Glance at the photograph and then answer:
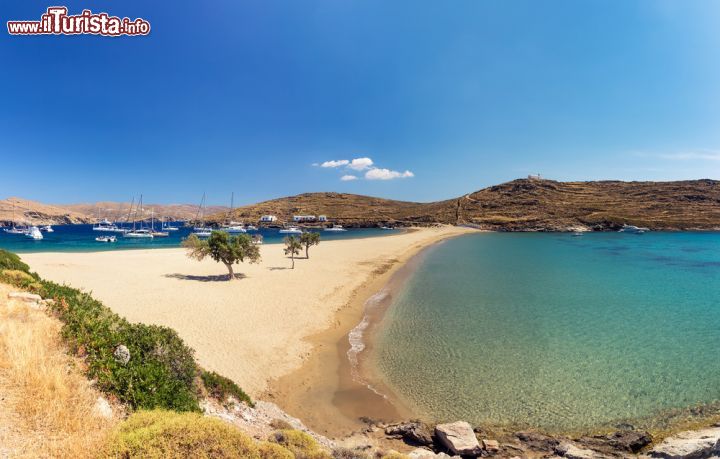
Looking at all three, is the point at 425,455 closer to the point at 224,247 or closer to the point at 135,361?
the point at 135,361

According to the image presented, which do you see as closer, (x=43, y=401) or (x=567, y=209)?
(x=43, y=401)

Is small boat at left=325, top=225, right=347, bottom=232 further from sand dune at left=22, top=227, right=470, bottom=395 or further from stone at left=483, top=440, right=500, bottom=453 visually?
stone at left=483, top=440, right=500, bottom=453

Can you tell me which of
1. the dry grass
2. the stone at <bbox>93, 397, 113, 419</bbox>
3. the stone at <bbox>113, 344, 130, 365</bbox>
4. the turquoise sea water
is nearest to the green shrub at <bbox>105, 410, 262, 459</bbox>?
the dry grass

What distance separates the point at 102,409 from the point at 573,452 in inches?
578

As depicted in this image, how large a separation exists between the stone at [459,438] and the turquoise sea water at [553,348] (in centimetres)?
175

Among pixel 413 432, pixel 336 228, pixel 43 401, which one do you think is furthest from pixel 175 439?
pixel 336 228

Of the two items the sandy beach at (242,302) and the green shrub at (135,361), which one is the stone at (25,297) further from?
the sandy beach at (242,302)

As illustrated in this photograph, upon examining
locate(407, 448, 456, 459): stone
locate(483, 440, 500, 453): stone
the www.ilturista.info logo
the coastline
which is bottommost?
the coastline

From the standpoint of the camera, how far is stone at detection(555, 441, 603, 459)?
11.1 metres

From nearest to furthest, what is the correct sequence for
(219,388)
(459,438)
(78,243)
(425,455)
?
(425,455), (219,388), (459,438), (78,243)

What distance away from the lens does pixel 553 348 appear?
21.4m

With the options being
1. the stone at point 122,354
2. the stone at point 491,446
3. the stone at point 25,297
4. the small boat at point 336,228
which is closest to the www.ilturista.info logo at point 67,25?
the stone at point 25,297

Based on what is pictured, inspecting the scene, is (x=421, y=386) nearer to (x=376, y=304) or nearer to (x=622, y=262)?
(x=376, y=304)

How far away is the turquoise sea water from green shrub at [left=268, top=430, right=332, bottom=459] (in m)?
7.60
